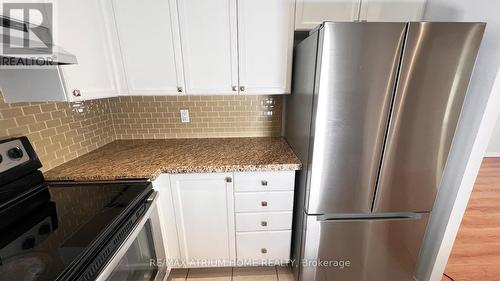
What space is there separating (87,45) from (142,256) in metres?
1.25

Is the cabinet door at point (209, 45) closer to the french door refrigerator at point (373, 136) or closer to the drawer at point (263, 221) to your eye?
the french door refrigerator at point (373, 136)

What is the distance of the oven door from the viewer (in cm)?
85

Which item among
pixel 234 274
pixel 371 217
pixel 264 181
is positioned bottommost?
pixel 234 274

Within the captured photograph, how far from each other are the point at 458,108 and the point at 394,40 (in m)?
0.54

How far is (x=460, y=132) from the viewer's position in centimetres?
123

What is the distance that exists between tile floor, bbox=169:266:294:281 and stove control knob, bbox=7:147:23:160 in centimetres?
131

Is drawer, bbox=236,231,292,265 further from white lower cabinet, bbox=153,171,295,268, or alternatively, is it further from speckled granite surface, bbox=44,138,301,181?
speckled granite surface, bbox=44,138,301,181

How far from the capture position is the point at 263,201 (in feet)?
4.76

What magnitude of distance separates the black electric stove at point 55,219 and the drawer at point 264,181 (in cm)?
56

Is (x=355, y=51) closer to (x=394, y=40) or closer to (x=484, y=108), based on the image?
(x=394, y=40)

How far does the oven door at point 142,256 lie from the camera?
0.85m

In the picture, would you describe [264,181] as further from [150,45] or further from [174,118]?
[150,45]

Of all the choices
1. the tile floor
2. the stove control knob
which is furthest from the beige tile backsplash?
the tile floor

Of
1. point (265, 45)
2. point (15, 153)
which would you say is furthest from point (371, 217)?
point (15, 153)
